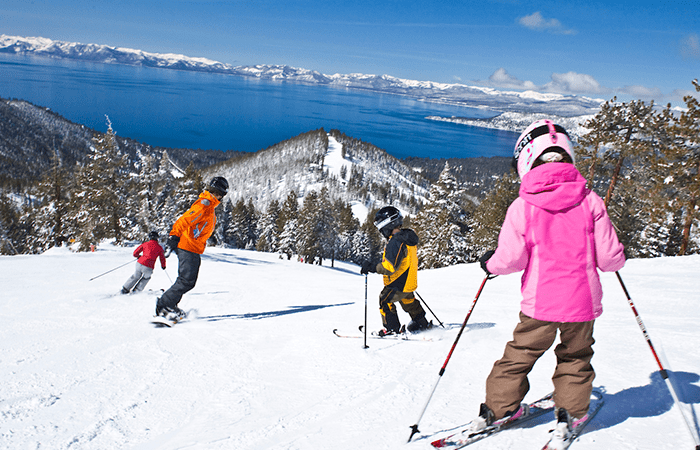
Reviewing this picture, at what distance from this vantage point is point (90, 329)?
4.84 metres

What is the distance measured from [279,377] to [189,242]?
105 inches

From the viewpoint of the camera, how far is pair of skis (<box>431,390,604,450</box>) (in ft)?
7.94

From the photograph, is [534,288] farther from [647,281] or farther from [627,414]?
[647,281]

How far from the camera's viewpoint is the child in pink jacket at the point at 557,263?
2.34 metres

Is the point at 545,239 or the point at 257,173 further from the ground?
the point at 545,239

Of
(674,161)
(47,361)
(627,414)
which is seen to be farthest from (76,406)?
(674,161)

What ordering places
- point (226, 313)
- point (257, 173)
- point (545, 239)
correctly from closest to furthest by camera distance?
point (545, 239)
point (226, 313)
point (257, 173)

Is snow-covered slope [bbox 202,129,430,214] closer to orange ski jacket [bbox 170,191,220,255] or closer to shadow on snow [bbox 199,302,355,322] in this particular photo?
shadow on snow [bbox 199,302,355,322]

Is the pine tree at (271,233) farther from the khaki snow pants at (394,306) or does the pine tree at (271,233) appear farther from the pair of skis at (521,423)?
the pair of skis at (521,423)

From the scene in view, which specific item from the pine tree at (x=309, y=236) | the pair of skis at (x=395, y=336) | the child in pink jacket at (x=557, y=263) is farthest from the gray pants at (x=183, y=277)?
the pine tree at (x=309, y=236)

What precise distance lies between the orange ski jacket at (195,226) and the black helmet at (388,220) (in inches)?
99.9

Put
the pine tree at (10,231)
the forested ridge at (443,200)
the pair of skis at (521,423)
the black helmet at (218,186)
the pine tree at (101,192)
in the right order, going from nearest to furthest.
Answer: the pair of skis at (521,423) → the black helmet at (218,186) → the forested ridge at (443,200) → the pine tree at (101,192) → the pine tree at (10,231)

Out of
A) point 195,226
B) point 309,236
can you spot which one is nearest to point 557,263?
point 195,226

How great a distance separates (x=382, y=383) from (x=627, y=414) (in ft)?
6.67
